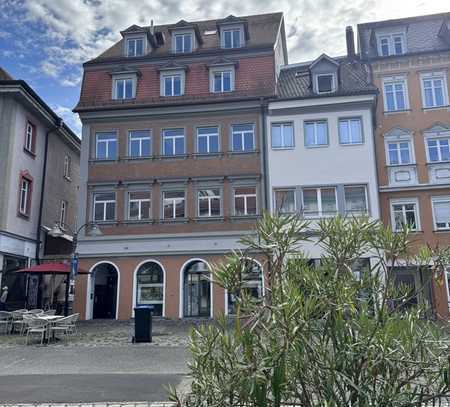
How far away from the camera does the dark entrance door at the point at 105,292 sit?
23.3 metres

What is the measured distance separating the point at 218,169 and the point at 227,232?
3.32 meters

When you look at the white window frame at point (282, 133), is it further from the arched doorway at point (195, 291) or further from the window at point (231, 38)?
the arched doorway at point (195, 291)

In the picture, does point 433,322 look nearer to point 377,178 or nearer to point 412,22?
point 377,178

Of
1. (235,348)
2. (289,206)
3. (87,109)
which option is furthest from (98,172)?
(235,348)

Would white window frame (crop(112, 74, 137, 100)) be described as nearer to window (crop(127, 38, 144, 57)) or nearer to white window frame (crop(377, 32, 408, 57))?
window (crop(127, 38, 144, 57))

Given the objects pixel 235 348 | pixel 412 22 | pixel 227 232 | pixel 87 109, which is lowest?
pixel 235 348

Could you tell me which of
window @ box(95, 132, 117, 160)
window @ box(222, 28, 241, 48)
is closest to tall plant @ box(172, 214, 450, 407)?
window @ box(95, 132, 117, 160)

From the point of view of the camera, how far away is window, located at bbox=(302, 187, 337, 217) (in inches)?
873

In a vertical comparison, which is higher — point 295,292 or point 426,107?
point 426,107

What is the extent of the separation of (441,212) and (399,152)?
367 centimetres

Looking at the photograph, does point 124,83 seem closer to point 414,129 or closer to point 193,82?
point 193,82

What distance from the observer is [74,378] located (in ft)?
29.3

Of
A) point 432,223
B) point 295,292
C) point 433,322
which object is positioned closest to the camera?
point 295,292

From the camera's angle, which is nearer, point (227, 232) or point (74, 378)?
point (74, 378)
